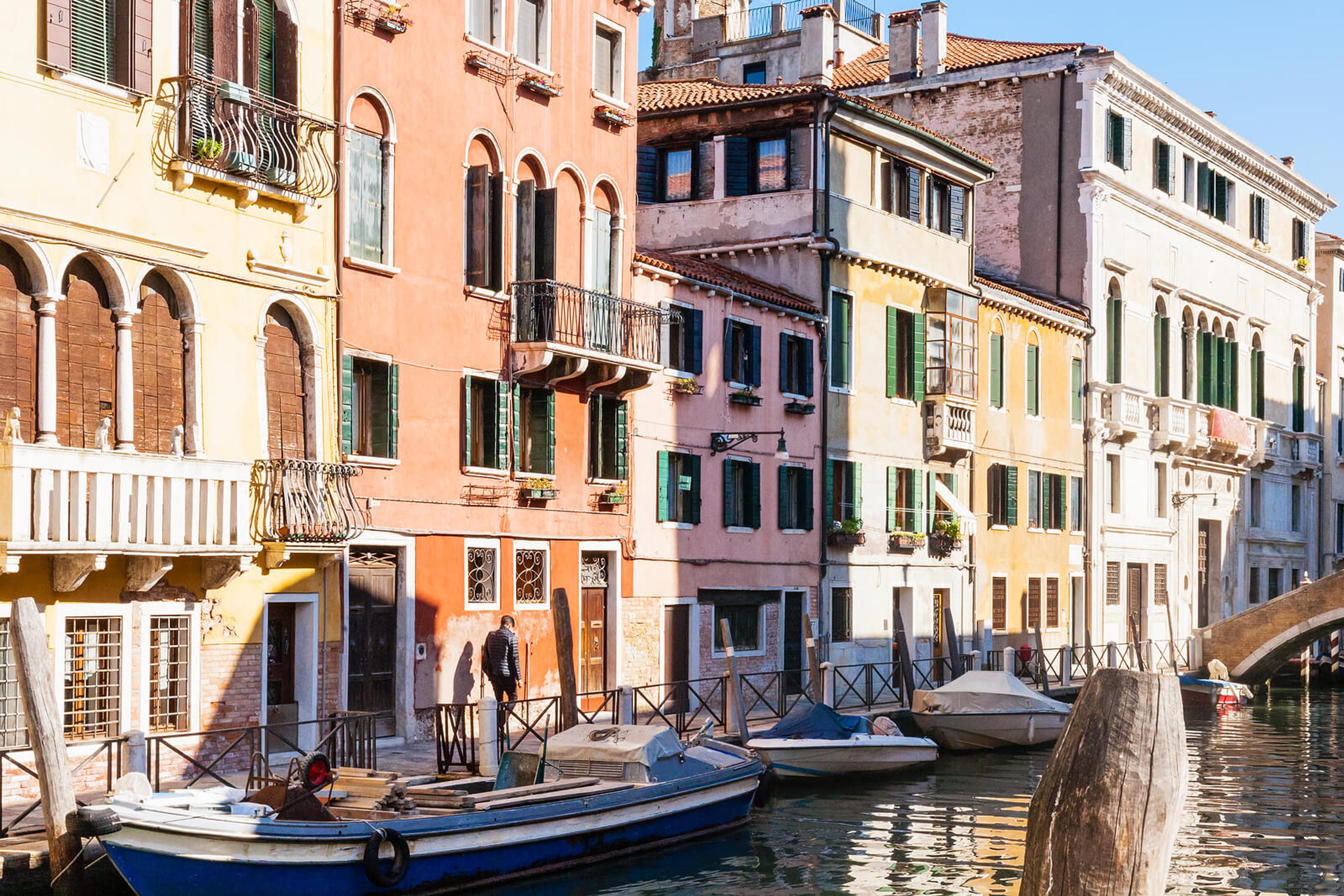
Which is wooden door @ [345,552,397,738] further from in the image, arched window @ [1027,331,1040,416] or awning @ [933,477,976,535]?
arched window @ [1027,331,1040,416]

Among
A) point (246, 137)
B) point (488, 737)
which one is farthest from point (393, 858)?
point (246, 137)

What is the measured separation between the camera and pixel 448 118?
20.0 meters

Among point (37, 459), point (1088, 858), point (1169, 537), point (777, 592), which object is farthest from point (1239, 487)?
point (1088, 858)

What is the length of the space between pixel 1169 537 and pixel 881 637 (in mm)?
12859

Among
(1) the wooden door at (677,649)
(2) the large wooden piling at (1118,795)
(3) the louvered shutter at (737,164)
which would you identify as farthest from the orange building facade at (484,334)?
(2) the large wooden piling at (1118,795)

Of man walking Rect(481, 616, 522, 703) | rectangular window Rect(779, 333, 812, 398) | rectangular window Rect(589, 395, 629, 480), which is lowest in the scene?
man walking Rect(481, 616, 522, 703)

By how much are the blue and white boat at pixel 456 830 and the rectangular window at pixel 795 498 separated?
28.1 feet

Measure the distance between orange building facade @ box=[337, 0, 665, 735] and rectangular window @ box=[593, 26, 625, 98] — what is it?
0.03m

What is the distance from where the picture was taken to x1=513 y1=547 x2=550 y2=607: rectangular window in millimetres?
21188

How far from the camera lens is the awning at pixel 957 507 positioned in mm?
30375

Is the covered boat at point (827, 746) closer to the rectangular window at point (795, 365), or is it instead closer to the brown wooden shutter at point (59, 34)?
the rectangular window at point (795, 365)

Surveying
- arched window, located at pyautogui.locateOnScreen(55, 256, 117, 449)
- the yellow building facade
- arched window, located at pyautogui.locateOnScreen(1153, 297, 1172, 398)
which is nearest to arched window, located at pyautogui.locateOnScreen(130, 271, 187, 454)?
the yellow building facade

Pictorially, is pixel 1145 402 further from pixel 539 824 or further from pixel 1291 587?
pixel 539 824

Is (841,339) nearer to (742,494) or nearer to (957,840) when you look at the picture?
(742,494)
